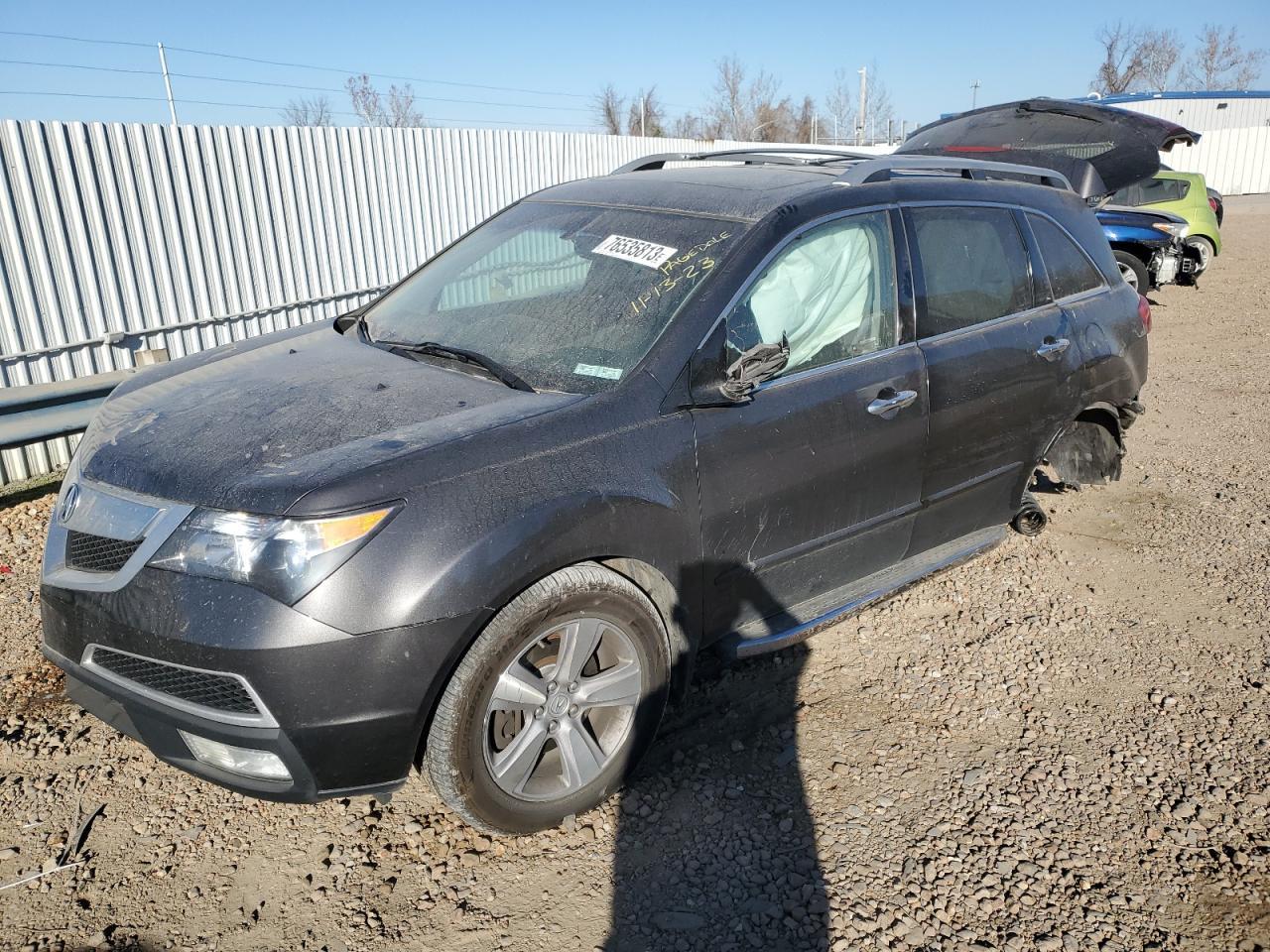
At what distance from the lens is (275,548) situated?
2293mm

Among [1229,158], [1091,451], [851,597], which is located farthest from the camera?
[1229,158]

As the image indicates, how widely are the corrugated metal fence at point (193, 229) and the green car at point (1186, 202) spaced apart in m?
9.90

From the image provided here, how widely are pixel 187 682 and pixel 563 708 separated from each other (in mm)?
1010

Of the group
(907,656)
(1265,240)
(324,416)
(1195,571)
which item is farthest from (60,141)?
(1265,240)

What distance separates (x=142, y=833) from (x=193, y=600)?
1.04 meters

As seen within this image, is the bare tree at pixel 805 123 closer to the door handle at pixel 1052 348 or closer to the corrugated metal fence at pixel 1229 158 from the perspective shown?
the corrugated metal fence at pixel 1229 158

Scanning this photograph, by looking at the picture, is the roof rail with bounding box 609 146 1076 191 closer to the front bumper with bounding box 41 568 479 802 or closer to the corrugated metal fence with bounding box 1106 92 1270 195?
the front bumper with bounding box 41 568 479 802

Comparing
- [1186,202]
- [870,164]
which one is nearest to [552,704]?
[870,164]

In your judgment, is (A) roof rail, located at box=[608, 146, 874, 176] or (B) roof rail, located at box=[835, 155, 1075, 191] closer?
(B) roof rail, located at box=[835, 155, 1075, 191]

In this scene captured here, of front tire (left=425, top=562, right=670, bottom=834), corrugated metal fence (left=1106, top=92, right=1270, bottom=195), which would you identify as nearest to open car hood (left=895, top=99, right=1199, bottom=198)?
front tire (left=425, top=562, right=670, bottom=834)

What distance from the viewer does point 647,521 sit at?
2795mm

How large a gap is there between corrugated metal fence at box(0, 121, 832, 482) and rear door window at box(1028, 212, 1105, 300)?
6.23 m

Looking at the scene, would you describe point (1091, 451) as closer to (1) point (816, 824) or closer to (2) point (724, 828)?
(1) point (816, 824)

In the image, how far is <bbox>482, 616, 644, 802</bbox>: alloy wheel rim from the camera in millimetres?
2637
